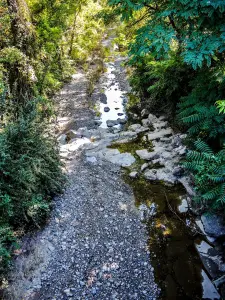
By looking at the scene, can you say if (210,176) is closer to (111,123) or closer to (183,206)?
(183,206)

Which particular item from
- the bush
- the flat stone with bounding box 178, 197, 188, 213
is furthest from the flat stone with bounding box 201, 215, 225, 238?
the bush

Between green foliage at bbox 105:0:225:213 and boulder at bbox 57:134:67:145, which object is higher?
green foliage at bbox 105:0:225:213

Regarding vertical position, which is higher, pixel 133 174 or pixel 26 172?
pixel 26 172

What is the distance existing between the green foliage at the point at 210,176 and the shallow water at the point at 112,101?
197 inches

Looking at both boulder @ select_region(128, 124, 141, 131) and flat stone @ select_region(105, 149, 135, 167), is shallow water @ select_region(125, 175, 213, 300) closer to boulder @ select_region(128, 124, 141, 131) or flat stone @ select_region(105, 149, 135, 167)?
flat stone @ select_region(105, 149, 135, 167)

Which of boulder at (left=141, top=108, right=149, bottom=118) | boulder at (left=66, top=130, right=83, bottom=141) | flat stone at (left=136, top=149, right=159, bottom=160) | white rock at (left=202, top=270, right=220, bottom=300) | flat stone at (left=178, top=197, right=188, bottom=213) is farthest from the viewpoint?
boulder at (left=141, top=108, right=149, bottom=118)

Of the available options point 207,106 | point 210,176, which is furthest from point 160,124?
point 210,176

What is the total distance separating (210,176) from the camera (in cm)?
455

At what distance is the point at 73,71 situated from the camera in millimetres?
13406

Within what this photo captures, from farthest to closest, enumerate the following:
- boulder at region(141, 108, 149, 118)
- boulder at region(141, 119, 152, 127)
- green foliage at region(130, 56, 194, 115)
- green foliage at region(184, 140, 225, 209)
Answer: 1. boulder at region(141, 108, 149, 118)
2. boulder at region(141, 119, 152, 127)
3. green foliage at region(130, 56, 194, 115)
4. green foliage at region(184, 140, 225, 209)

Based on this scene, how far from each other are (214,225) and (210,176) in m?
0.97

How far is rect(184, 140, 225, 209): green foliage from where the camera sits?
449cm

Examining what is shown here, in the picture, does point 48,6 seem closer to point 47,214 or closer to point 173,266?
point 47,214

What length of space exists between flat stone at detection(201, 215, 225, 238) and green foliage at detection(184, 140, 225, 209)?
23 centimetres
